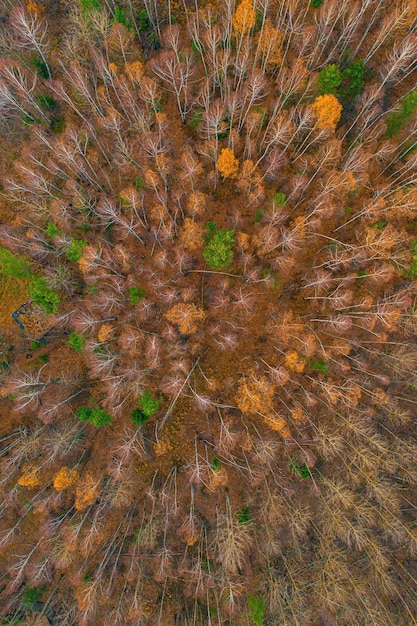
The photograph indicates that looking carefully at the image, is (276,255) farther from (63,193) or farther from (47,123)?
(47,123)

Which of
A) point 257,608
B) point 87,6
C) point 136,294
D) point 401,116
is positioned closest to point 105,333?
point 136,294

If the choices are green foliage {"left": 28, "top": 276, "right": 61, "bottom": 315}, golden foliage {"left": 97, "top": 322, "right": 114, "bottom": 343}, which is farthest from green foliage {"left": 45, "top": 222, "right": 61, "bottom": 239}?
golden foliage {"left": 97, "top": 322, "right": 114, "bottom": 343}

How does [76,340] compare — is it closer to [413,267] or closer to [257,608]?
[257,608]

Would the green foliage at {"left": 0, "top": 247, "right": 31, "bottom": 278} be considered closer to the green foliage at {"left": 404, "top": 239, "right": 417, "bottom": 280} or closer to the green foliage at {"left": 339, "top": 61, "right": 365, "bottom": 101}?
the green foliage at {"left": 339, "top": 61, "right": 365, "bottom": 101}

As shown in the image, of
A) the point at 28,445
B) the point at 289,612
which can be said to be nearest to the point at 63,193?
the point at 28,445

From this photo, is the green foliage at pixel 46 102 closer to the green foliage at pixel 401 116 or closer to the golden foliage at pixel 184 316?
the golden foliage at pixel 184 316

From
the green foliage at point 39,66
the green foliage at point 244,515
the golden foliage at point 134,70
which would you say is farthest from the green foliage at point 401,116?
the green foliage at point 244,515
